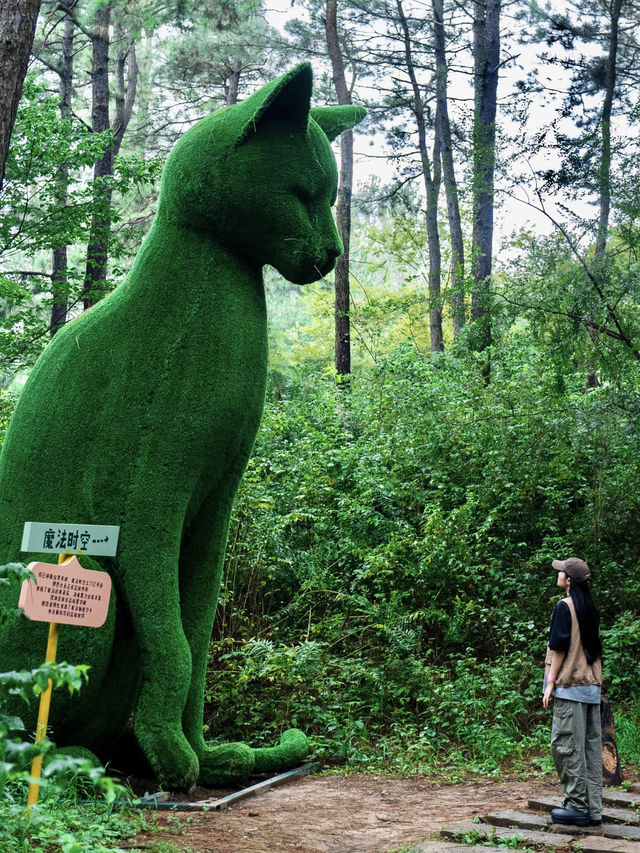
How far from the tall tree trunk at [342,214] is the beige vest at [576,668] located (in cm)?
1048

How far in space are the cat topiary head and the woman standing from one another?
2.43 meters

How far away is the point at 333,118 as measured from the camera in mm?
5480

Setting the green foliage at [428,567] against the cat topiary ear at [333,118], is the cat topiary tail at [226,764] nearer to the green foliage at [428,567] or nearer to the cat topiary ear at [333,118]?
the green foliage at [428,567]

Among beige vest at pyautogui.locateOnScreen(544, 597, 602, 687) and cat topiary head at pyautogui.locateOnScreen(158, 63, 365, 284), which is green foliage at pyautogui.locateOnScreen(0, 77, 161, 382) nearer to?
cat topiary head at pyautogui.locateOnScreen(158, 63, 365, 284)

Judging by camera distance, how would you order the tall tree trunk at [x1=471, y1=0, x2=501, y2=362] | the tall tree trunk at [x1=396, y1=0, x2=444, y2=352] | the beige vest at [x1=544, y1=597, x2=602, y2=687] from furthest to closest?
the tall tree trunk at [x1=396, y1=0, x2=444, y2=352], the tall tree trunk at [x1=471, y1=0, x2=501, y2=362], the beige vest at [x1=544, y1=597, x2=602, y2=687]

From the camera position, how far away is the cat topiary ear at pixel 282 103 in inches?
181

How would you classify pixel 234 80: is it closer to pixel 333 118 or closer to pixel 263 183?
pixel 333 118

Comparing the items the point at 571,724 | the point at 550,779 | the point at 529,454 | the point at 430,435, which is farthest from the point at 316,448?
the point at 571,724

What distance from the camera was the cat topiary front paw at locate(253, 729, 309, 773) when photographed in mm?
5395

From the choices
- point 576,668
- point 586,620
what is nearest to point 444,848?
point 576,668

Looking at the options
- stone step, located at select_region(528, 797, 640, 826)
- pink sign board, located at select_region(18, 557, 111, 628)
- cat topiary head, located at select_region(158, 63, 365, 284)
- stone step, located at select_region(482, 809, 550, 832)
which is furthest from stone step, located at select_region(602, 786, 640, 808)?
cat topiary head, located at select_region(158, 63, 365, 284)

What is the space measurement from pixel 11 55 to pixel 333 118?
6.52 ft

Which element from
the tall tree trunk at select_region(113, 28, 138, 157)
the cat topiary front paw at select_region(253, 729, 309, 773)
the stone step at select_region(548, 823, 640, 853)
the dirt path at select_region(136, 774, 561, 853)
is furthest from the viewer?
the tall tree trunk at select_region(113, 28, 138, 157)

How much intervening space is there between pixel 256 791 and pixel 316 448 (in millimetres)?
5823
